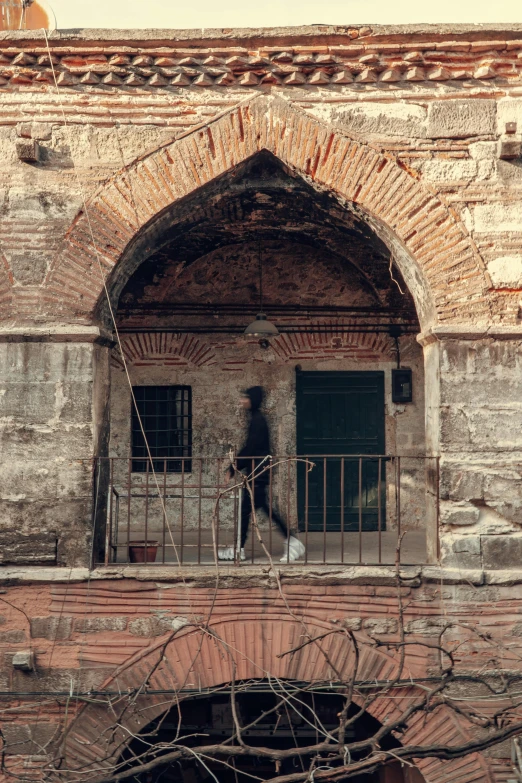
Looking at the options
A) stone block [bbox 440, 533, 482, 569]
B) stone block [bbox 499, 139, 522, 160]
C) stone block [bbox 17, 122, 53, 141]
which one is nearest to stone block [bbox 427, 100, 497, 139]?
stone block [bbox 499, 139, 522, 160]

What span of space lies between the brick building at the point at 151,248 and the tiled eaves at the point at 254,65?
0.06ft

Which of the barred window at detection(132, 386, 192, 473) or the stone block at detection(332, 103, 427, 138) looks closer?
the stone block at detection(332, 103, 427, 138)

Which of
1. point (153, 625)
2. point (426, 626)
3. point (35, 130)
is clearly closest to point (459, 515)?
point (426, 626)

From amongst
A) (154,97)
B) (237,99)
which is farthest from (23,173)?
(237,99)

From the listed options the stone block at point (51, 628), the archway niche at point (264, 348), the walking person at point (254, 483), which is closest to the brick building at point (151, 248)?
the stone block at point (51, 628)

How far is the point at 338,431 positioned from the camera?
9.55m

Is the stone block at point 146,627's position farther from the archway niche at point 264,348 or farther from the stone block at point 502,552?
the archway niche at point 264,348

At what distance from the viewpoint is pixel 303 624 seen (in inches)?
247

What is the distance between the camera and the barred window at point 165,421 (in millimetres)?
9570

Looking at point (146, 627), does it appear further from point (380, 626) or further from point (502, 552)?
point (502, 552)

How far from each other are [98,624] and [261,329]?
368 centimetres

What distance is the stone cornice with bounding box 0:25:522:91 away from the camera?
6621 millimetres

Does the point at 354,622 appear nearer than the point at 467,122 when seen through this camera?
Yes

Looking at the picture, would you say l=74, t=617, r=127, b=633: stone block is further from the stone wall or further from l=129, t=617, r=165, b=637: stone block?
the stone wall
